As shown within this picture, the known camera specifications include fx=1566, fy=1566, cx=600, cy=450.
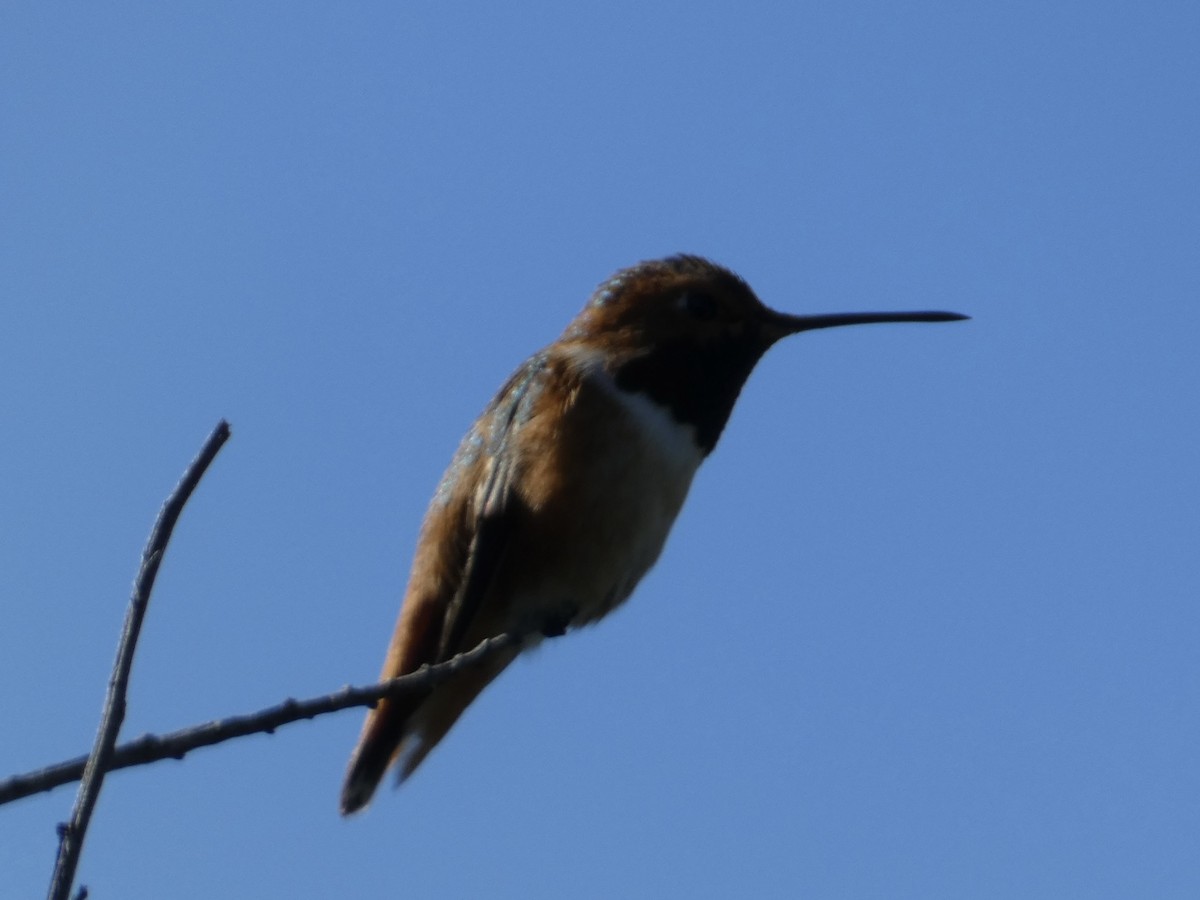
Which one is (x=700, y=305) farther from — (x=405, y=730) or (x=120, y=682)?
(x=120, y=682)

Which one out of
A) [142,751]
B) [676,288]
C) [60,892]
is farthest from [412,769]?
[60,892]

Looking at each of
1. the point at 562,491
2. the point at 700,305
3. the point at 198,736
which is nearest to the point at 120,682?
the point at 198,736

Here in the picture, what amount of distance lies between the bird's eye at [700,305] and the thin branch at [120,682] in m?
3.00

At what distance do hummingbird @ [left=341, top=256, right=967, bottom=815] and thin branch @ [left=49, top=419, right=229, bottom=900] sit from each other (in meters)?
2.34

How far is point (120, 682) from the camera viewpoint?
187 centimetres

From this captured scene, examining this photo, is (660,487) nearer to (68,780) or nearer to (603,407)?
(603,407)

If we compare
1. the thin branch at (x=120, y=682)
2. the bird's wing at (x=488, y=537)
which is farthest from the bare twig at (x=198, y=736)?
the bird's wing at (x=488, y=537)

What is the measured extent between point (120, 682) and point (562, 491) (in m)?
2.58

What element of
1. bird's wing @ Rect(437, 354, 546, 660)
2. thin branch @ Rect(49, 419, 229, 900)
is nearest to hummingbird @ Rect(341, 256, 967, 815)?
bird's wing @ Rect(437, 354, 546, 660)

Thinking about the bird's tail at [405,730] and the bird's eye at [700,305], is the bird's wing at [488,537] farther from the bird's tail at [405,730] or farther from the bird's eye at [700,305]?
the bird's eye at [700,305]

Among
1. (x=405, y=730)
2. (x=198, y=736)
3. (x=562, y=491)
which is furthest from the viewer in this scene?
(x=405, y=730)

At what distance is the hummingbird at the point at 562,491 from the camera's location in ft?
14.5

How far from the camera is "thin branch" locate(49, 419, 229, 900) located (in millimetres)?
1678

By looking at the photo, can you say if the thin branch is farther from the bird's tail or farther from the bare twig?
the bird's tail
